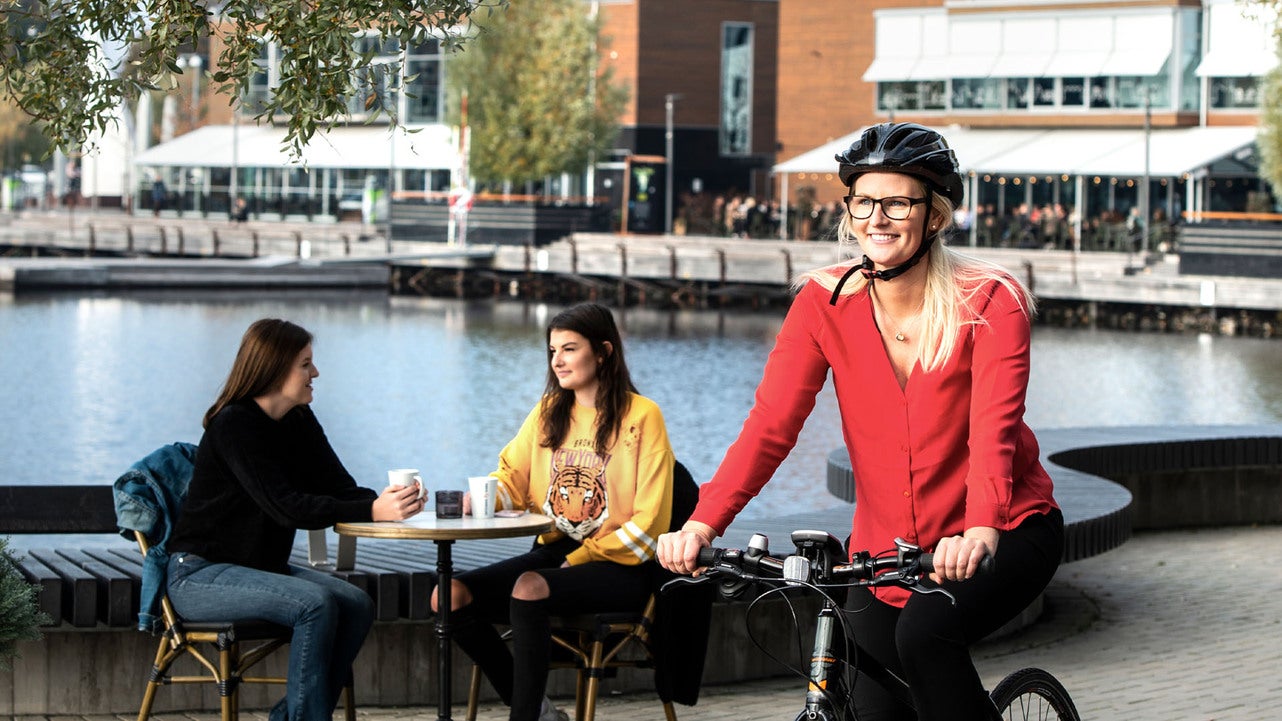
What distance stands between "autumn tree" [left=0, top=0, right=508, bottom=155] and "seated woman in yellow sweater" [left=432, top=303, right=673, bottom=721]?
1174 millimetres

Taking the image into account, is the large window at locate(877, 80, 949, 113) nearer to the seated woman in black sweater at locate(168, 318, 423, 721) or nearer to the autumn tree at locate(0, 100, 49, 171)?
the autumn tree at locate(0, 100, 49, 171)

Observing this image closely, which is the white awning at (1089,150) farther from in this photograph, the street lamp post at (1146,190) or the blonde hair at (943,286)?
the blonde hair at (943,286)

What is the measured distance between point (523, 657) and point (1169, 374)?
3252cm

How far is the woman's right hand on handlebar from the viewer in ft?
12.3

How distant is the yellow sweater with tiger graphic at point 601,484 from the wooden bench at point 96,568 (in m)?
0.81

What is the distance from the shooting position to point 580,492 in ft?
21.2

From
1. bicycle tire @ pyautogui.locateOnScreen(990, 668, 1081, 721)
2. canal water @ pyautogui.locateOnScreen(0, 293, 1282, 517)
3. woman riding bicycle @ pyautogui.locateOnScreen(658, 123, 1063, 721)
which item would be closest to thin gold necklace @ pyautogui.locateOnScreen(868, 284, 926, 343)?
woman riding bicycle @ pyautogui.locateOnScreen(658, 123, 1063, 721)

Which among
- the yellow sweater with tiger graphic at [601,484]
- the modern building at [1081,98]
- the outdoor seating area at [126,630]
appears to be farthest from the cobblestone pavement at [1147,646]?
the modern building at [1081,98]

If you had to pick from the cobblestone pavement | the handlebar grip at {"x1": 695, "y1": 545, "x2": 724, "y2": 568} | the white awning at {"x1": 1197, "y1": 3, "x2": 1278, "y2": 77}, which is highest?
the white awning at {"x1": 1197, "y1": 3, "x2": 1278, "y2": 77}

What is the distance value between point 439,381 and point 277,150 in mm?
48275

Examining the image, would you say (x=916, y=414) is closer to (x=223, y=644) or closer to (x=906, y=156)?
(x=906, y=156)

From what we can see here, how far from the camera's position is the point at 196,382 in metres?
34.8

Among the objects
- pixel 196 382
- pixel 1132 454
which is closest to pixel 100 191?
pixel 196 382

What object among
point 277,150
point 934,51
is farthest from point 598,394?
point 277,150
